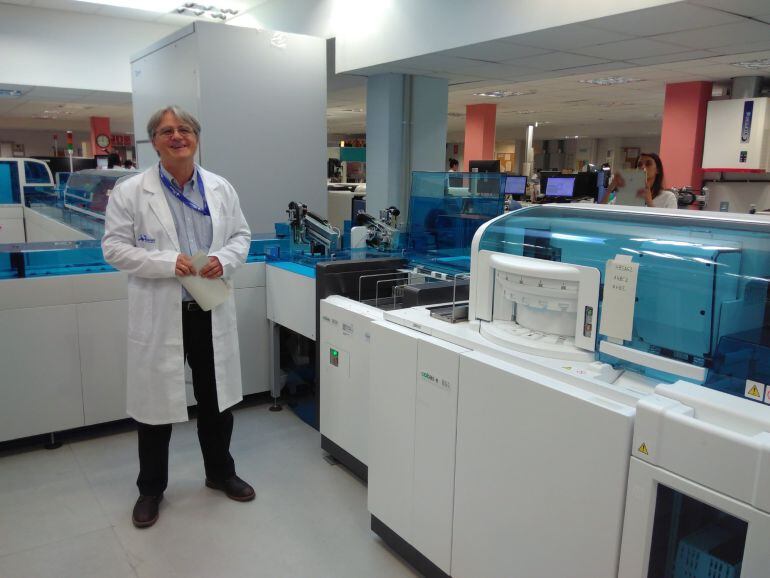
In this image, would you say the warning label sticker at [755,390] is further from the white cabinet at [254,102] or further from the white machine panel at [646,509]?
the white cabinet at [254,102]

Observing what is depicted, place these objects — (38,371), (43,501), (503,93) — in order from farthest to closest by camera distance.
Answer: (503,93) → (38,371) → (43,501)

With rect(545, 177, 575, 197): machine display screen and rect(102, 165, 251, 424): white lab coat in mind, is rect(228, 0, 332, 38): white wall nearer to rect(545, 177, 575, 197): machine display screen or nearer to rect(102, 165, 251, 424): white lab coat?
rect(102, 165, 251, 424): white lab coat

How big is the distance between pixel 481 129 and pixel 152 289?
8.90 metres

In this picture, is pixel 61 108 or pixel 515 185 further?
pixel 61 108

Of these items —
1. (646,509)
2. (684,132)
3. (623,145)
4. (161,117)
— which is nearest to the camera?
(646,509)

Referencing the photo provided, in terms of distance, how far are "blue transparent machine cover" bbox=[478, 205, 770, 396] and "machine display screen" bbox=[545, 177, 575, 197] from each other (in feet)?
23.0

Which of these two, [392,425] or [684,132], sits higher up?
[684,132]

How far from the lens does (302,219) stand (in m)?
3.29

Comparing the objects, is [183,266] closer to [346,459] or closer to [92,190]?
[346,459]

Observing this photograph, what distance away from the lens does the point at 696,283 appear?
1.39m

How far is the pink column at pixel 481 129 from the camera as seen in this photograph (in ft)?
33.6

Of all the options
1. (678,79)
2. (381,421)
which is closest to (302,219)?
(381,421)

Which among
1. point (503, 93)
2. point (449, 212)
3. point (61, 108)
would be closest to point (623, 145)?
point (503, 93)

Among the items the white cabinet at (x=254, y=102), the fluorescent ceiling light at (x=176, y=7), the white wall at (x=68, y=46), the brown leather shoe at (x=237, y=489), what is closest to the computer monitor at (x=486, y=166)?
the fluorescent ceiling light at (x=176, y=7)
